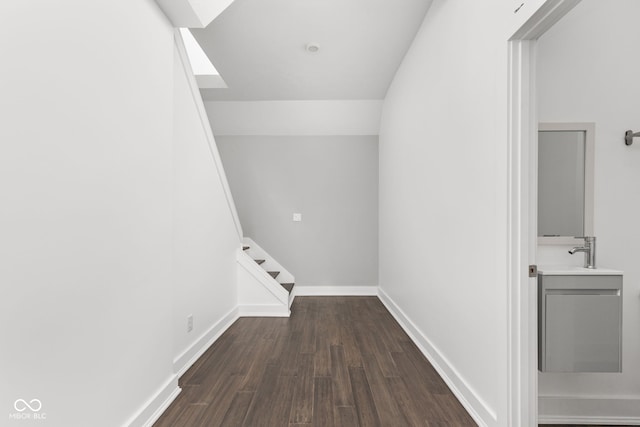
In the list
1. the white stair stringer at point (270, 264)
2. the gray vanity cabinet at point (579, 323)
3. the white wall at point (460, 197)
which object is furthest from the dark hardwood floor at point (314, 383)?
the white stair stringer at point (270, 264)

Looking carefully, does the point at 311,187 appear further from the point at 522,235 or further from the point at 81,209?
the point at 81,209

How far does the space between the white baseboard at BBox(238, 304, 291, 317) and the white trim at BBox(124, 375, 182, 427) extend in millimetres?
1746

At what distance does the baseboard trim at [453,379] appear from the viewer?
66.1 inches

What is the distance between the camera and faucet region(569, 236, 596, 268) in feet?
5.66

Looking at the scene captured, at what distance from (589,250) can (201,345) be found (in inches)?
110

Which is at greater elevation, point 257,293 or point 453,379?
point 257,293

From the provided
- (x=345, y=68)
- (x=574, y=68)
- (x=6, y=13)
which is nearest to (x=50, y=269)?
(x=6, y=13)

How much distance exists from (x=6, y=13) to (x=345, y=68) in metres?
3.10

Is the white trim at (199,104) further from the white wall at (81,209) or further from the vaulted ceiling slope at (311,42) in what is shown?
the vaulted ceiling slope at (311,42)

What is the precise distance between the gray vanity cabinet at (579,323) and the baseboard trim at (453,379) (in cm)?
38

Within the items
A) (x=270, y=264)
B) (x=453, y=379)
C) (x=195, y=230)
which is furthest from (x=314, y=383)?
(x=270, y=264)

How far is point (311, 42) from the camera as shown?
3084 mm

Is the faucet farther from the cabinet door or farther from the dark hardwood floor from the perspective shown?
the dark hardwood floor

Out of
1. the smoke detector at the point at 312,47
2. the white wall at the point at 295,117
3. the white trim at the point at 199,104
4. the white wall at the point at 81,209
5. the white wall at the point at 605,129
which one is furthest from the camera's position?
the white wall at the point at 295,117
